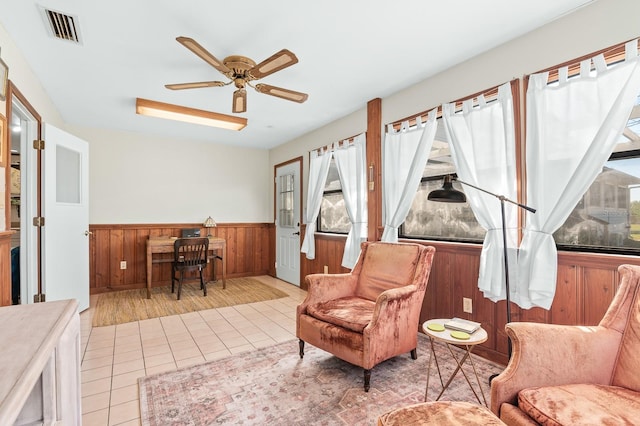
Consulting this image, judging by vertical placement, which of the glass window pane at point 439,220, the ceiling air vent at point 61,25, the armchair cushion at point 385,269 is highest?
the ceiling air vent at point 61,25

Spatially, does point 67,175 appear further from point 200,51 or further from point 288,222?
point 288,222

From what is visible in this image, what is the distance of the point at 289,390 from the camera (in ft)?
6.54

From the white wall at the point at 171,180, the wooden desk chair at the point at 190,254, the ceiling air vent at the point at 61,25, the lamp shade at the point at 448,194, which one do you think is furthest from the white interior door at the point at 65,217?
the lamp shade at the point at 448,194

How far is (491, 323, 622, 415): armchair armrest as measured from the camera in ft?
4.11

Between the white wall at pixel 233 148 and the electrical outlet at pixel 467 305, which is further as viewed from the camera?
the electrical outlet at pixel 467 305

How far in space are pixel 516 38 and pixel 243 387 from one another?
10.0 ft

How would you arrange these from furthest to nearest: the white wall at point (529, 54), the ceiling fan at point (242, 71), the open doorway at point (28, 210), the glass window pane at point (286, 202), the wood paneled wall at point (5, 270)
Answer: the glass window pane at point (286, 202), the open doorway at point (28, 210), the ceiling fan at point (242, 71), the wood paneled wall at point (5, 270), the white wall at point (529, 54)

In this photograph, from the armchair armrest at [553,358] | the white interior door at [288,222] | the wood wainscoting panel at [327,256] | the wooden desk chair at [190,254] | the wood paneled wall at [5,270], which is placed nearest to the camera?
the armchair armrest at [553,358]

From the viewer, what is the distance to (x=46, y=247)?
2.99m

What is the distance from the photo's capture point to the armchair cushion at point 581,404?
1.04 m

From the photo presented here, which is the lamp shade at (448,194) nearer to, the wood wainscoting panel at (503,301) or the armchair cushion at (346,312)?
the wood wainscoting panel at (503,301)

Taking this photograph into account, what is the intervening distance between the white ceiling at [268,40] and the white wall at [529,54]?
0.25 ft

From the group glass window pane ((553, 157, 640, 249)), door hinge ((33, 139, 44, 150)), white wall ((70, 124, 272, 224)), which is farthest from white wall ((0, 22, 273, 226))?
glass window pane ((553, 157, 640, 249))

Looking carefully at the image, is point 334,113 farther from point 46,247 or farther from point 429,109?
point 46,247
